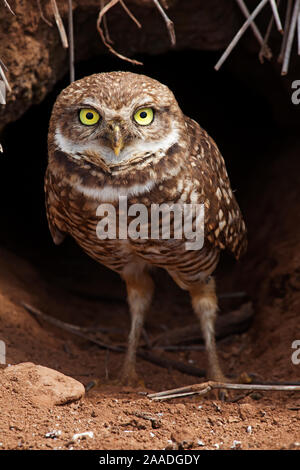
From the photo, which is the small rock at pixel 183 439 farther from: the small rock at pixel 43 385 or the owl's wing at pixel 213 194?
the owl's wing at pixel 213 194

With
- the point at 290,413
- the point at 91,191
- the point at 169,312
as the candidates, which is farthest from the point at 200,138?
the point at 169,312

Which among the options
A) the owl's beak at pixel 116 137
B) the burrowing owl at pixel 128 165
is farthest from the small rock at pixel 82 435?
the owl's beak at pixel 116 137

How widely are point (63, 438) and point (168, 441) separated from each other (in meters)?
0.49

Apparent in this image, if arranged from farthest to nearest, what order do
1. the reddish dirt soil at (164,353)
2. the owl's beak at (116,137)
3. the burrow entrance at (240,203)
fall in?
1. the burrow entrance at (240,203)
2. the owl's beak at (116,137)
3. the reddish dirt soil at (164,353)

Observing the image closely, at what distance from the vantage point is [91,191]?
331cm

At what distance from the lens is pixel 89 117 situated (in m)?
3.21

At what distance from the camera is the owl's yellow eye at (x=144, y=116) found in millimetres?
3223

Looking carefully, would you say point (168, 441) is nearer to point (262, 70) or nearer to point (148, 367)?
point (148, 367)

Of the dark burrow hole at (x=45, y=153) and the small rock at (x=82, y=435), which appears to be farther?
the dark burrow hole at (x=45, y=153)

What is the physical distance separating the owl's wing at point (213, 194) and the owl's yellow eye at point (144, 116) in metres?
0.39

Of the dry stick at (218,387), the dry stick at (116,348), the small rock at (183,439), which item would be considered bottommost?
the small rock at (183,439)

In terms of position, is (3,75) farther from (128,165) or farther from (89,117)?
(128,165)

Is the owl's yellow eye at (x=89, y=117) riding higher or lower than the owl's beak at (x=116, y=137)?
→ higher

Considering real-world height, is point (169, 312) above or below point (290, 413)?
above
